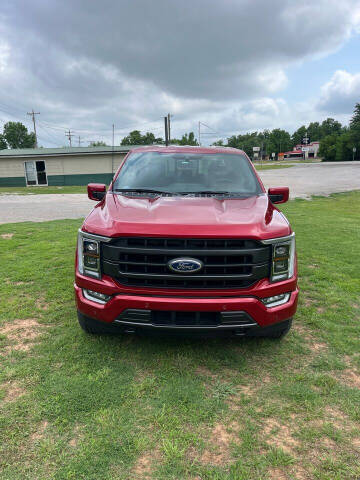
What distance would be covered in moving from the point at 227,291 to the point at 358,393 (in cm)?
124

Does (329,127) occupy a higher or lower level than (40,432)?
higher

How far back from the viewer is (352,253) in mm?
6223

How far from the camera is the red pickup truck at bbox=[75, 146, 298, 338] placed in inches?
100

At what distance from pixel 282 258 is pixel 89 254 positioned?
5.33 ft

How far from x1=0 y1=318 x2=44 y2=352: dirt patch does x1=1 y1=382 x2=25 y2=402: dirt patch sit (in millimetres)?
485

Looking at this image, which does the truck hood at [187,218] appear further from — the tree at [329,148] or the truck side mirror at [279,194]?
the tree at [329,148]

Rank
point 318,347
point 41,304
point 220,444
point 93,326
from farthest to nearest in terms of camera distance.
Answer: point 41,304 < point 318,347 < point 93,326 < point 220,444

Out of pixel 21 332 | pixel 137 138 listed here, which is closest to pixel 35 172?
pixel 21 332

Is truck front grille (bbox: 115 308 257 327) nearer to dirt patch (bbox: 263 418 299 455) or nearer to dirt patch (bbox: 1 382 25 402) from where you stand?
dirt patch (bbox: 263 418 299 455)

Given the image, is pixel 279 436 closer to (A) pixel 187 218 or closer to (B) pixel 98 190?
(A) pixel 187 218

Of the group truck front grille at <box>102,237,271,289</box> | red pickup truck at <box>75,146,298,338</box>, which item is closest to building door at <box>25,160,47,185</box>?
red pickup truck at <box>75,146,298,338</box>

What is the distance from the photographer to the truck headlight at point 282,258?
2.66 m

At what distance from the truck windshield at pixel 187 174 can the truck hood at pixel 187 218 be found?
438 millimetres

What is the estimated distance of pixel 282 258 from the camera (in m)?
2.71
